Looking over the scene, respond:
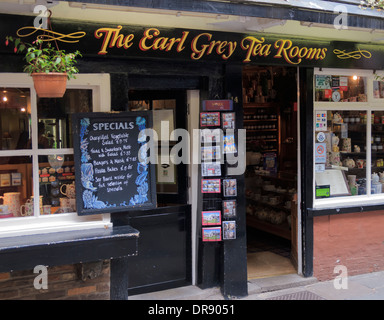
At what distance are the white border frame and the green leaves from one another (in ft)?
0.94

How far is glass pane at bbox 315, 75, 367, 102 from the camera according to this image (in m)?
7.06

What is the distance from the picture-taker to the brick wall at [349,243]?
7.09 meters

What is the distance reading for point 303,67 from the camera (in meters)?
6.86

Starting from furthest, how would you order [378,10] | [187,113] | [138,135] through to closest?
[187,113]
[378,10]
[138,135]

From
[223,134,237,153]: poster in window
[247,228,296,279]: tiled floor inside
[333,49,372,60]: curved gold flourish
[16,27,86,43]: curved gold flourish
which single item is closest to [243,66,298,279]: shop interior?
[247,228,296,279]: tiled floor inside

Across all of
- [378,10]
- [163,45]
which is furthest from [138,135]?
[378,10]

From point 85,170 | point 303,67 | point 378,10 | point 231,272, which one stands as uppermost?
point 378,10

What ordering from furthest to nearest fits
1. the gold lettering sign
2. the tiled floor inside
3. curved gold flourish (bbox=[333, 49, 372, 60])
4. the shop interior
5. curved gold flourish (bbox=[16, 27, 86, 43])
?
the shop interior
the tiled floor inside
curved gold flourish (bbox=[333, 49, 372, 60])
the gold lettering sign
curved gold flourish (bbox=[16, 27, 86, 43])

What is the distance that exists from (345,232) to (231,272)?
6.51ft

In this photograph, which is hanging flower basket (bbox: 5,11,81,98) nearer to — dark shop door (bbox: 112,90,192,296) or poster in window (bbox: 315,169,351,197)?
dark shop door (bbox: 112,90,192,296)

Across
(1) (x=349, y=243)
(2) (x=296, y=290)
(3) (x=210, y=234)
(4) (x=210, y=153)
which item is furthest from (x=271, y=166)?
(3) (x=210, y=234)

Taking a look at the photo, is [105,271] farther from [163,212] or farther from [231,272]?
[231,272]

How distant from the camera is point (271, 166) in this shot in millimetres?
9516
